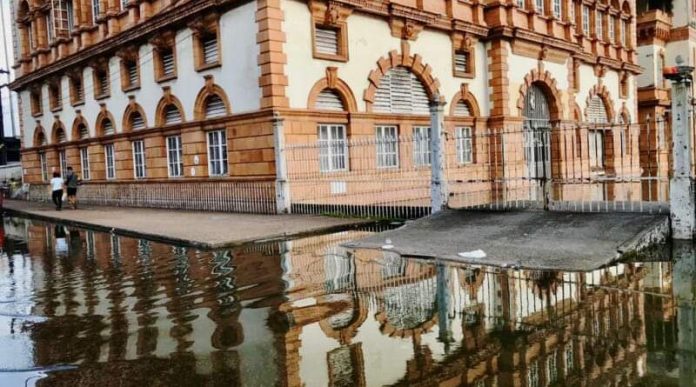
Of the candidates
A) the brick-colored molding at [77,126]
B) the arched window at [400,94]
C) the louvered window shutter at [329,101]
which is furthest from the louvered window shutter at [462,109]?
the brick-colored molding at [77,126]

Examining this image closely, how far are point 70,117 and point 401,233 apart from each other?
2118 centimetres

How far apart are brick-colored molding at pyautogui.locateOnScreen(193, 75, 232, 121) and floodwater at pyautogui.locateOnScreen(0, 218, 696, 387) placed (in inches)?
369

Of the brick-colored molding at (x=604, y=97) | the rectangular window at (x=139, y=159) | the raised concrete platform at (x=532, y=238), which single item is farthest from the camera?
the brick-colored molding at (x=604, y=97)

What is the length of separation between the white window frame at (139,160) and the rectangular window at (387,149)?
8.99 meters

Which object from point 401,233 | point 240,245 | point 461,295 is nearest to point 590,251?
point 461,295

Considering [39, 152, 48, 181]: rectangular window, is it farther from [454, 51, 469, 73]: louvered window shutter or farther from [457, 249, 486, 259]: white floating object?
[457, 249, 486, 259]: white floating object

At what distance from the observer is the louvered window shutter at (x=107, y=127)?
2430 cm

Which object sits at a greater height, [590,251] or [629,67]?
[629,67]

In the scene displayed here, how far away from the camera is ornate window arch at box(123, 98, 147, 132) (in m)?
22.1

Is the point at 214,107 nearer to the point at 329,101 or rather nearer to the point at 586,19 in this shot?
the point at 329,101

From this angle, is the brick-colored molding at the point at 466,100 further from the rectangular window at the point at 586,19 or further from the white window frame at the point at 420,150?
the rectangular window at the point at 586,19

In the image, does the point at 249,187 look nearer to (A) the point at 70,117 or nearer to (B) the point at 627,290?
(B) the point at 627,290

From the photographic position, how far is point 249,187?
56.3ft

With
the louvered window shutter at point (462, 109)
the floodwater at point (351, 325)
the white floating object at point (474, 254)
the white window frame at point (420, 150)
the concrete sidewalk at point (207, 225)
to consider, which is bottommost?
the floodwater at point (351, 325)
